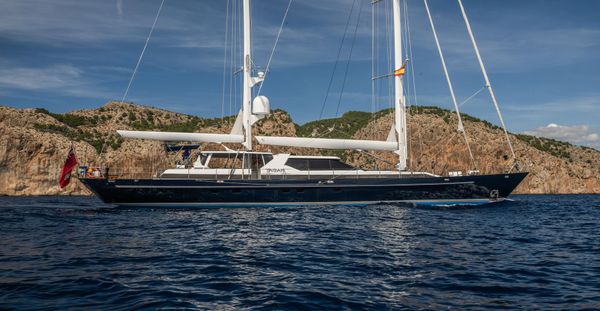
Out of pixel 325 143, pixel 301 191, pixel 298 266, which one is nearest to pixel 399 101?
pixel 325 143

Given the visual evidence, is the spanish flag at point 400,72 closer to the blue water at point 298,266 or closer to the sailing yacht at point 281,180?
the sailing yacht at point 281,180

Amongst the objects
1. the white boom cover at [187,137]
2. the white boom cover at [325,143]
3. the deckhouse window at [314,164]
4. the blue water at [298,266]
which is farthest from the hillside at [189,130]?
the blue water at [298,266]

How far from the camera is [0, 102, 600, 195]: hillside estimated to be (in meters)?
62.6

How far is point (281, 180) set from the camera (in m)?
24.7

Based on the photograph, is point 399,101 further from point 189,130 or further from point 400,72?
point 189,130

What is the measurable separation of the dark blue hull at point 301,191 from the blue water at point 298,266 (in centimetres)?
715

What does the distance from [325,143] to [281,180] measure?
3.51 m

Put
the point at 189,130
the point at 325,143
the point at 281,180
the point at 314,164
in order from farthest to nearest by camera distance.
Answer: the point at 189,130, the point at 314,164, the point at 325,143, the point at 281,180

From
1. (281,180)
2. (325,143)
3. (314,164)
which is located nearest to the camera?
(281,180)

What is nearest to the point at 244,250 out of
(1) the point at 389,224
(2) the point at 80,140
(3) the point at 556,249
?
(1) the point at 389,224

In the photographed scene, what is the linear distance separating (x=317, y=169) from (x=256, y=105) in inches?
213

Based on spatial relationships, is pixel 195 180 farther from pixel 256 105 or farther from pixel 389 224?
pixel 389 224

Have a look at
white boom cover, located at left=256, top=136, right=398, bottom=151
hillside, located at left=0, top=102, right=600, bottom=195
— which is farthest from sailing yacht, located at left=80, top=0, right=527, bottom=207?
hillside, located at left=0, top=102, right=600, bottom=195

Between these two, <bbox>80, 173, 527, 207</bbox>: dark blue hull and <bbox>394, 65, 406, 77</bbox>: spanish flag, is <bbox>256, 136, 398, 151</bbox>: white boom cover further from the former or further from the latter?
<bbox>394, 65, 406, 77</bbox>: spanish flag
